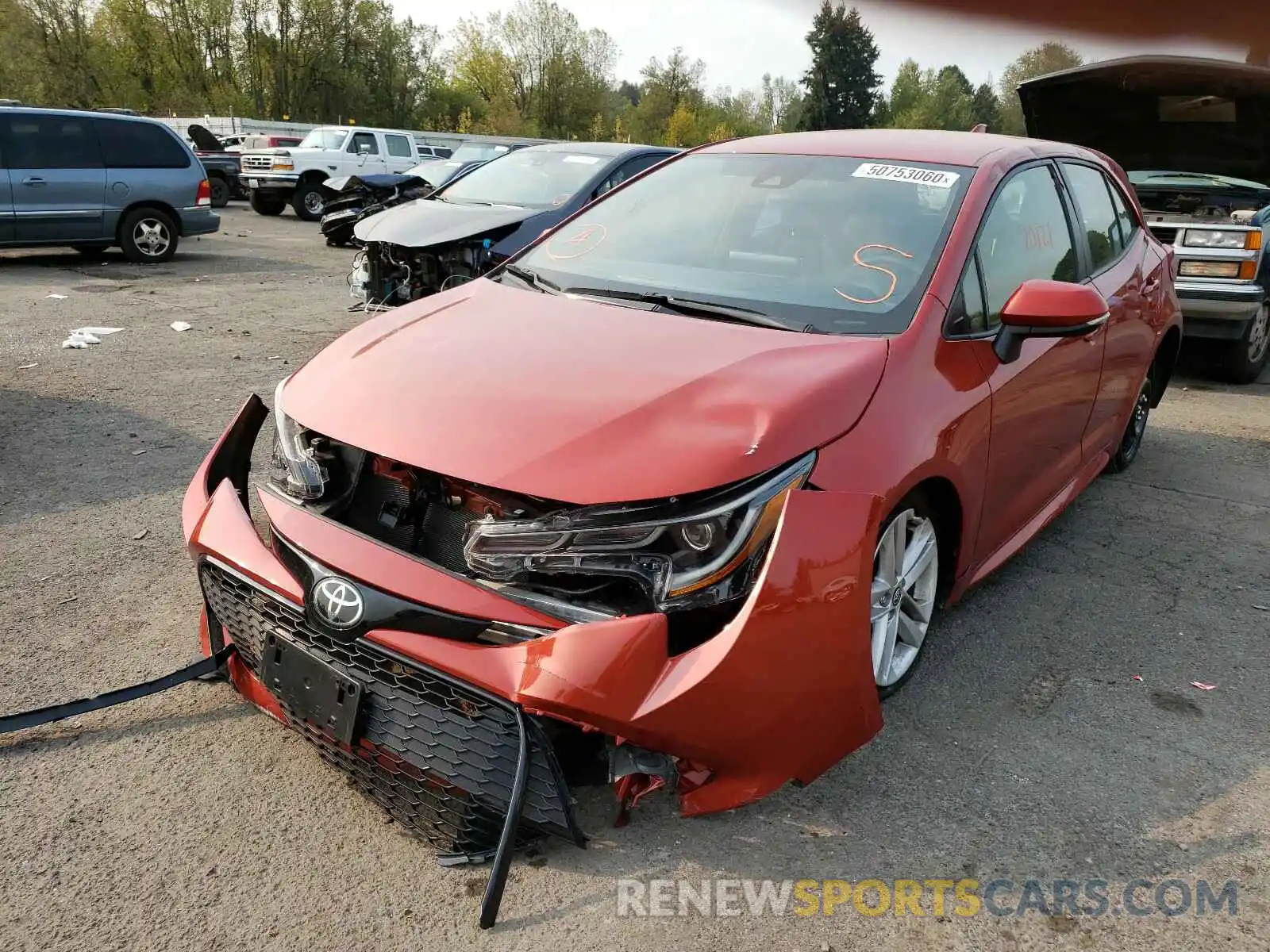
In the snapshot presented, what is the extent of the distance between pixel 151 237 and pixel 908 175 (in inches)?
457

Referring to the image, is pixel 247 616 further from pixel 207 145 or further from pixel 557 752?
pixel 207 145

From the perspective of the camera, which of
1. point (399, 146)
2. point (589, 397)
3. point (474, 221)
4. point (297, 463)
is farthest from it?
point (399, 146)

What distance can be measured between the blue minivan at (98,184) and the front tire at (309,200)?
736cm

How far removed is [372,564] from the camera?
228 cm

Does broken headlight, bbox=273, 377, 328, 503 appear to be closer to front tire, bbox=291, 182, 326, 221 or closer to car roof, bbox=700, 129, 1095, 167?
car roof, bbox=700, 129, 1095, 167

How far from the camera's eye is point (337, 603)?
7.44ft

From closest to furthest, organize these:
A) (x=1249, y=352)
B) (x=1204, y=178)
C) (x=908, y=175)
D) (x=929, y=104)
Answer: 1. (x=908, y=175)
2. (x=1249, y=352)
3. (x=1204, y=178)
4. (x=929, y=104)

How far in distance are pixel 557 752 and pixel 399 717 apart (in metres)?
0.37

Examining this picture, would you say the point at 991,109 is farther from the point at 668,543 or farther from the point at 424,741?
the point at 424,741

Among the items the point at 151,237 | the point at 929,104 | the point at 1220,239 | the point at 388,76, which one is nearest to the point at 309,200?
the point at 151,237

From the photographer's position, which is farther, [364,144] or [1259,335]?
[364,144]

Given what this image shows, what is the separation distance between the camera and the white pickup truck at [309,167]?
19750 millimetres

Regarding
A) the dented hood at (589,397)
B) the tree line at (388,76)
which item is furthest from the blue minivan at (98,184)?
the tree line at (388,76)

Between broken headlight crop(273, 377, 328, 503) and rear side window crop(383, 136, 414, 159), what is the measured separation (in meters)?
20.3
